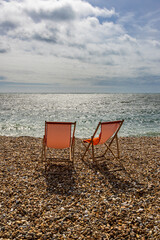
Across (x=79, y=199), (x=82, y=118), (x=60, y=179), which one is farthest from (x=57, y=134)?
(x=82, y=118)

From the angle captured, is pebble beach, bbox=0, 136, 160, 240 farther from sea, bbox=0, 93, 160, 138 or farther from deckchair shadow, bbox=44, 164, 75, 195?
sea, bbox=0, 93, 160, 138

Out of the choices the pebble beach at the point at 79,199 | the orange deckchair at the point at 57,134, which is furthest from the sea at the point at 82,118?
the pebble beach at the point at 79,199

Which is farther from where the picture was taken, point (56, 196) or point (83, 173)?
point (83, 173)

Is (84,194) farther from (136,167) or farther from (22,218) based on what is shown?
(136,167)

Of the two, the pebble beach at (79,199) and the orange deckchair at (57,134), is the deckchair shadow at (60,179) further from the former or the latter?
the orange deckchair at (57,134)

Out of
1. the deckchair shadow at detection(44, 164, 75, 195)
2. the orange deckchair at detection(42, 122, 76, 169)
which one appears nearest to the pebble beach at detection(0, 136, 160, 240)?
the deckchair shadow at detection(44, 164, 75, 195)

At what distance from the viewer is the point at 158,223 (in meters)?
2.72

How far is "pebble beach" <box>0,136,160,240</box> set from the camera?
8.65 ft

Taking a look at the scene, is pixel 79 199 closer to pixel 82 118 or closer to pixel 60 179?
pixel 60 179

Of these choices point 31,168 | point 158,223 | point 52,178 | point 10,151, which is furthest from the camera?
point 10,151

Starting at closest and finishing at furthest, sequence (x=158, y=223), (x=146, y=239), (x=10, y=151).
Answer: (x=146, y=239) → (x=158, y=223) → (x=10, y=151)

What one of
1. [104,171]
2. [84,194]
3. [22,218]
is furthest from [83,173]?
[22,218]

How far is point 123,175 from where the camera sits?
4441 mm

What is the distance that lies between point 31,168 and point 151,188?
2.81 meters
